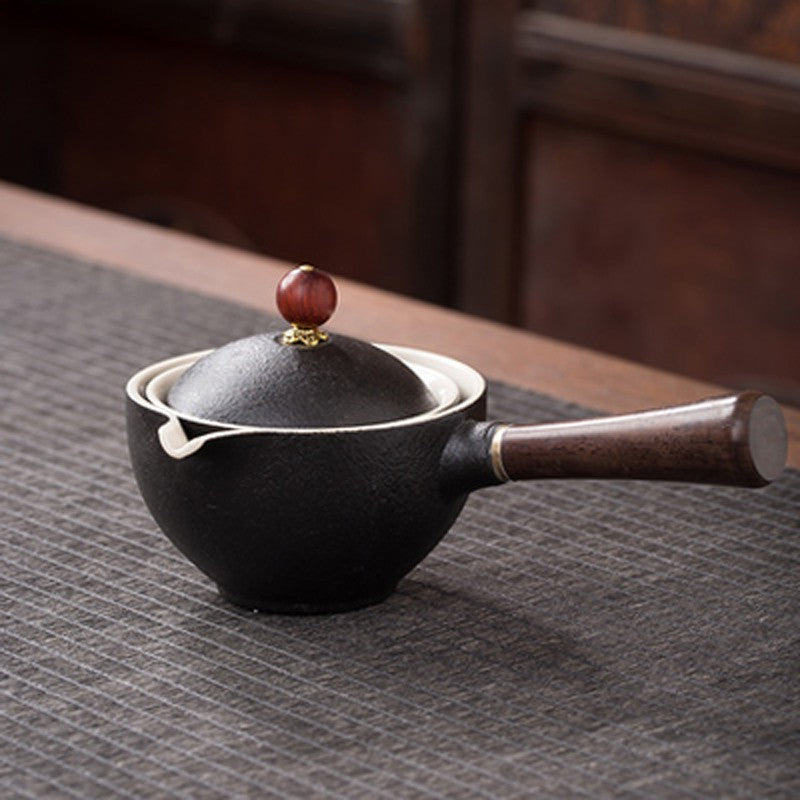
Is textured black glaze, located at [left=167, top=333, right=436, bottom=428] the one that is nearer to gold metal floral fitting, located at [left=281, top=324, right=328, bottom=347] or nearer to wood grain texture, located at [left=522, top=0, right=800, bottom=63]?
gold metal floral fitting, located at [left=281, top=324, right=328, bottom=347]

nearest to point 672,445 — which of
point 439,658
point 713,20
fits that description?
point 439,658

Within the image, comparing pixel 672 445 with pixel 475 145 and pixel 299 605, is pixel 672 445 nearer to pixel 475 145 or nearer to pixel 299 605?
pixel 299 605

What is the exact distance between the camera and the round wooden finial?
81 cm

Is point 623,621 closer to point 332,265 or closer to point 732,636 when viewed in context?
point 732,636

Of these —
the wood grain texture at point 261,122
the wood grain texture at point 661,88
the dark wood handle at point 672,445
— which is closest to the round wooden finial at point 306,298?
the dark wood handle at point 672,445

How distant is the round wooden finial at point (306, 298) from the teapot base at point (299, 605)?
0.12 meters

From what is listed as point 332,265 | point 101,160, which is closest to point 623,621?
point 332,265

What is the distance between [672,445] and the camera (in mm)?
731

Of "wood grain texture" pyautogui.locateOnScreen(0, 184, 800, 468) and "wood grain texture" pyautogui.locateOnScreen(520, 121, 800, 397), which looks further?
"wood grain texture" pyautogui.locateOnScreen(520, 121, 800, 397)

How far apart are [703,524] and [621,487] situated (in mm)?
72

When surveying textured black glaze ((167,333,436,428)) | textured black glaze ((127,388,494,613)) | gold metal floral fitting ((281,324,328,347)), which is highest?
gold metal floral fitting ((281,324,328,347))

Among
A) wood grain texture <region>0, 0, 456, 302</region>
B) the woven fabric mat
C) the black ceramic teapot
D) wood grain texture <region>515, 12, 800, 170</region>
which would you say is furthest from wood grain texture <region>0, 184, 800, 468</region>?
wood grain texture <region>0, 0, 456, 302</region>

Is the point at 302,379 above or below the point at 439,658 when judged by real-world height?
above

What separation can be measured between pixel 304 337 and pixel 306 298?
21 millimetres
